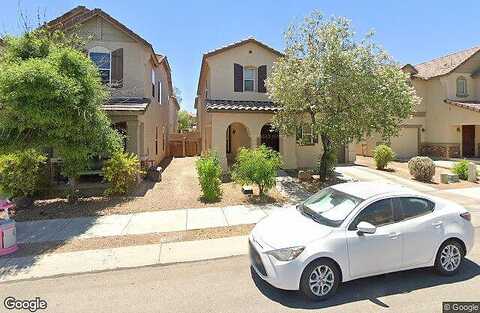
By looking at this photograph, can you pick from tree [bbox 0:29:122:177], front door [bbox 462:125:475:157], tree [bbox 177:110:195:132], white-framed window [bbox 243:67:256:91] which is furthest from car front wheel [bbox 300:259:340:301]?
tree [bbox 177:110:195:132]

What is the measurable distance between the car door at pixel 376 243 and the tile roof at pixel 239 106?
37.0ft

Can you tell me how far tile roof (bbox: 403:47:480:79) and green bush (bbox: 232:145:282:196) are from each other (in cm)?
1931

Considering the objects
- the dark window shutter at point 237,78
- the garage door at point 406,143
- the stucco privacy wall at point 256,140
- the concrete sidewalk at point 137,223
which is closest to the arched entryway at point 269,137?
the stucco privacy wall at point 256,140

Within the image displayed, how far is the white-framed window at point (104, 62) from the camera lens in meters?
14.3

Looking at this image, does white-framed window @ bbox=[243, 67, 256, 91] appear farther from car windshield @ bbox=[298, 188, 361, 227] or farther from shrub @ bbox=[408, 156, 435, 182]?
car windshield @ bbox=[298, 188, 361, 227]

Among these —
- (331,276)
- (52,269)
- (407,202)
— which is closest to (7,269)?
(52,269)

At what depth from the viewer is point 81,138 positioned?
964cm

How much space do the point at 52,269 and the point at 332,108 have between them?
10587 mm

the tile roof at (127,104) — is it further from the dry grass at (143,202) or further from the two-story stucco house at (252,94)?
the two-story stucco house at (252,94)

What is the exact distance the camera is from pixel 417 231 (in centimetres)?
492

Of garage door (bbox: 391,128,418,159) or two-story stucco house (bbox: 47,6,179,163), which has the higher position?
two-story stucco house (bbox: 47,6,179,163)

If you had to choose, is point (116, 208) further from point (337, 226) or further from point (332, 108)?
point (332, 108)

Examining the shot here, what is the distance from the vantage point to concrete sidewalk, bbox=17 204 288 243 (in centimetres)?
779

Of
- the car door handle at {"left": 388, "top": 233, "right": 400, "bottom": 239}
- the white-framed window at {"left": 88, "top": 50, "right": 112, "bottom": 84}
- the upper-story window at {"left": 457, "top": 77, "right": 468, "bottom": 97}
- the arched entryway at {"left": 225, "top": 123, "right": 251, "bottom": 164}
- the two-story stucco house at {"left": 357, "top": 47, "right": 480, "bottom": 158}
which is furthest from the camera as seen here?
the upper-story window at {"left": 457, "top": 77, "right": 468, "bottom": 97}
